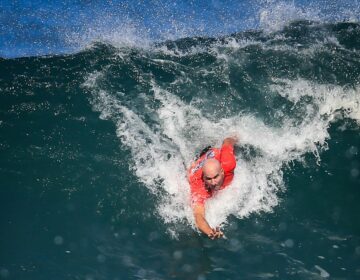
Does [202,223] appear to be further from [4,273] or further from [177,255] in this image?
[4,273]

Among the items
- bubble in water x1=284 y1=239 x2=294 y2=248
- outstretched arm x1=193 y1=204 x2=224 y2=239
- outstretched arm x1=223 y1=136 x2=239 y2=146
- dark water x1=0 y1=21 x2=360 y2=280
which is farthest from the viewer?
outstretched arm x1=223 y1=136 x2=239 y2=146

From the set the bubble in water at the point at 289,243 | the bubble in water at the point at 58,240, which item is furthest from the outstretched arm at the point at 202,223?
the bubble in water at the point at 58,240

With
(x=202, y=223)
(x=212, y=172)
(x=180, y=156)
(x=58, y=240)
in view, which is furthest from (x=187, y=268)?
(x=58, y=240)

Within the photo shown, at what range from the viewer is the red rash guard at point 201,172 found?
19.3ft

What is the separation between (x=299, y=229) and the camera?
618 centimetres

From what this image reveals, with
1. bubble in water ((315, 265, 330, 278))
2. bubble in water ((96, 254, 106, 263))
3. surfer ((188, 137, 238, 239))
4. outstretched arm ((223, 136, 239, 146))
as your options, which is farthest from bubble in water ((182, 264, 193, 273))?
outstretched arm ((223, 136, 239, 146))

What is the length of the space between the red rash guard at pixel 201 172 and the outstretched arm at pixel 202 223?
137 millimetres

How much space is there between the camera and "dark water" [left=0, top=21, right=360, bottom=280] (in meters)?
6.24

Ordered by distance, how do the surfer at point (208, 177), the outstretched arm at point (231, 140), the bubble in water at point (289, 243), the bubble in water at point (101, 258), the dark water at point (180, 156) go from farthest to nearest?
1. the outstretched arm at point (231, 140)
2. the bubble in water at point (101, 258)
3. the dark water at point (180, 156)
4. the bubble in water at point (289, 243)
5. the surfer at point (208, 177)

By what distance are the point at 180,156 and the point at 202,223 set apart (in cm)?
219

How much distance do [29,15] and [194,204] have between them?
21.1ft

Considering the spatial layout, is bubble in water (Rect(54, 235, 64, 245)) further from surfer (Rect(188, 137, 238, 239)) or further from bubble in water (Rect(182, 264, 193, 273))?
surfer (Rect(188, 137, 238, 239))

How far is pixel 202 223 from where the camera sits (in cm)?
534

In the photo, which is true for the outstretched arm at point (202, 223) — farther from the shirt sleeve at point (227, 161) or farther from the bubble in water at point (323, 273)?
the bubble in water at point (323, 273)
